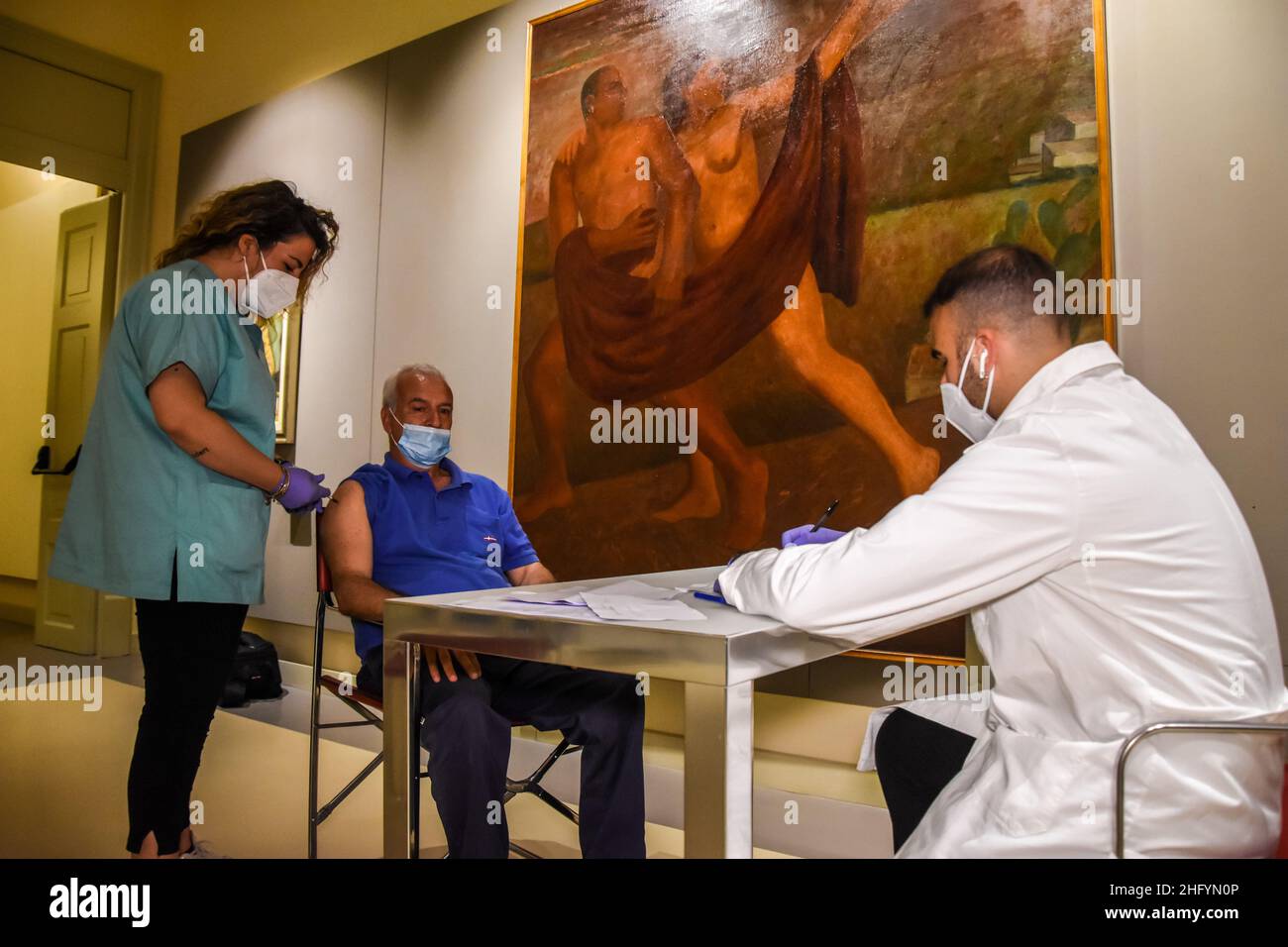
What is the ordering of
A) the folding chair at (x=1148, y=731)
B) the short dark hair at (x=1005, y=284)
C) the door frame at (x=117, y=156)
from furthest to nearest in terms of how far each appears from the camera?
the door frame at (x=117, y=156)
the short dark hair at (x=1005, y=284)
the folding chair at (x=1148, y=731)

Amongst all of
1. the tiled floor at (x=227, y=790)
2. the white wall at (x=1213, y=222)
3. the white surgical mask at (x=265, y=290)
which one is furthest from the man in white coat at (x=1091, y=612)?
the white surgical mask at (x=265, y=290)

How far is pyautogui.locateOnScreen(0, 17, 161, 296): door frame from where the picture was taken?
15.0ft

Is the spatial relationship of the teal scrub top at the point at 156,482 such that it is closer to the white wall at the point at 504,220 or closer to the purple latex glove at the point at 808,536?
the purple latex glove at the point at 808,536

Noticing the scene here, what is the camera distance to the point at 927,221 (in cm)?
241

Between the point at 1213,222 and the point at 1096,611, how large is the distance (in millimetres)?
1465

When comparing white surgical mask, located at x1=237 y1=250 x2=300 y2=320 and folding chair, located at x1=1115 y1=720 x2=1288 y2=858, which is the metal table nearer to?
folding chair, located at x1=1115 y1=720 x2=1288 y2=858

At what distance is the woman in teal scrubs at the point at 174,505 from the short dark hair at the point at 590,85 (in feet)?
4.98

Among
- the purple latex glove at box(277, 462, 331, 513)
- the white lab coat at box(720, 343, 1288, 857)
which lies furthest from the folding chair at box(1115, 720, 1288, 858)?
the purple latex glove at box(277, 462, 331, 513)

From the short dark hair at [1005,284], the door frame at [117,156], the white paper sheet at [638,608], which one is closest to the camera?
the white paper sheet at [638,608]

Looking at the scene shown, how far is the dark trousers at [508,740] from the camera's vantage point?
1.71 m
